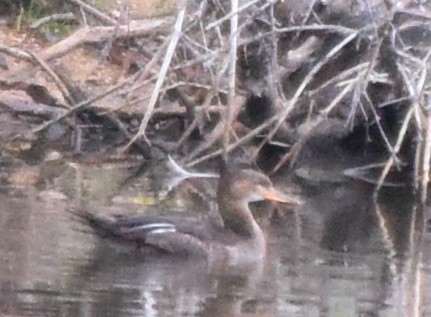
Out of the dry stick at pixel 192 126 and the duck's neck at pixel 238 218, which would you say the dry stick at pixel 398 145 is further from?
the duck's neck at pixel 238 218

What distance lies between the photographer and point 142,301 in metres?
8.31

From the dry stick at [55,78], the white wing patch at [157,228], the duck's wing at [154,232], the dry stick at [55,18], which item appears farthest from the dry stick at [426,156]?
the dry stick at [55,18]

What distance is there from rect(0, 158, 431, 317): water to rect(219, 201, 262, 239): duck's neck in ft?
0.64

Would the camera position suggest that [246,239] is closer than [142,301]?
No

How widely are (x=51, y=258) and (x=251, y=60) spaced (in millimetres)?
4515

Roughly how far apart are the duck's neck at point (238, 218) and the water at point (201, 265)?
7.6 inches

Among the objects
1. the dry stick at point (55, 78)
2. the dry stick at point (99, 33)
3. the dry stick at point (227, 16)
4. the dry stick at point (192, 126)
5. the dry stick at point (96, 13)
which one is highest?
the dry stick at point (96, 13)

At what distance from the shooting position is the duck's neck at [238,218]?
33.7ft

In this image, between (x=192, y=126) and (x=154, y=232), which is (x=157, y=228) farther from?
(x=192, y=126)

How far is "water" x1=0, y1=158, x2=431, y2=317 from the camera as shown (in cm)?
834

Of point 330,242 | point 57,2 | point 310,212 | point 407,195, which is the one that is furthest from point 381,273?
point 57,2

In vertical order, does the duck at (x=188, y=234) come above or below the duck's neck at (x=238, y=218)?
below

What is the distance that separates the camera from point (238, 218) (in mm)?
10461

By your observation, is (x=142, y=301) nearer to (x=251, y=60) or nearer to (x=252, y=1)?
(x=252, y=1)
